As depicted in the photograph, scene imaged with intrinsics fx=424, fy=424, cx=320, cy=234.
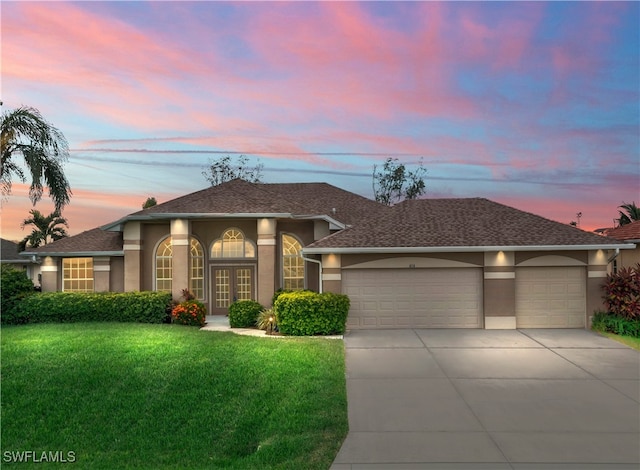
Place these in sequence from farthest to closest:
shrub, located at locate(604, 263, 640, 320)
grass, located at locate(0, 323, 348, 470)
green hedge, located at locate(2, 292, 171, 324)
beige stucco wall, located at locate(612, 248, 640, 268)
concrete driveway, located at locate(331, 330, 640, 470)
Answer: beige stucco wall, located at locate(612, 248, 640, 268)
green hedge, located at locate(2, 292, 171, 324)
shrub, located at locate(604, 263, 640, 320)
grass, located at locate(0, 323, 348, 470)
concrete driveway, located at locate(331, 330, 640, 470)

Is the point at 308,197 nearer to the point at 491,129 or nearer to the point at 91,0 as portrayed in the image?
the point at 491,129

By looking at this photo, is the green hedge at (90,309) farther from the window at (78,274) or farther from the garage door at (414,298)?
the garage door at (414,298)

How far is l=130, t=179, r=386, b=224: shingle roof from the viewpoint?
17616 millimetres

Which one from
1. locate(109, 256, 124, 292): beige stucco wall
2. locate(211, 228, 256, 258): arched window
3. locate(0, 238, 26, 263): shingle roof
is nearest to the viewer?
locate(211, 228, 256, 258): arched window

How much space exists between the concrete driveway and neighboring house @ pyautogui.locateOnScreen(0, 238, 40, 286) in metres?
27.8

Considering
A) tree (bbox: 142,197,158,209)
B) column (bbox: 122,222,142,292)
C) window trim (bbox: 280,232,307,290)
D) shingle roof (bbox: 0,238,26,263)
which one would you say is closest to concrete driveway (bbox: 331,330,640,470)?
window trim (bbox: 280,232,307,290)

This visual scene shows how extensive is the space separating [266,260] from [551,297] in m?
10.6

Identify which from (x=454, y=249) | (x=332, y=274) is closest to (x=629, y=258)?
(x=454, y=249)

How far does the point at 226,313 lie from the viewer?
18.2 m

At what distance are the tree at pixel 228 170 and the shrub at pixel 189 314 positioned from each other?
77.4 feet

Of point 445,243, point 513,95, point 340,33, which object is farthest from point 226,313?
point 513,95

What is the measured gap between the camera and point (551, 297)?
588 inches

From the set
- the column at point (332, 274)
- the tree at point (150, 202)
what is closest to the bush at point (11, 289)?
the column at point (332, 274)

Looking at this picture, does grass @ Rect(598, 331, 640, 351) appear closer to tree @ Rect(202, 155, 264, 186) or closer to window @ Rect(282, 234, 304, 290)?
window @ Rect(282, 234, 304, 290)
